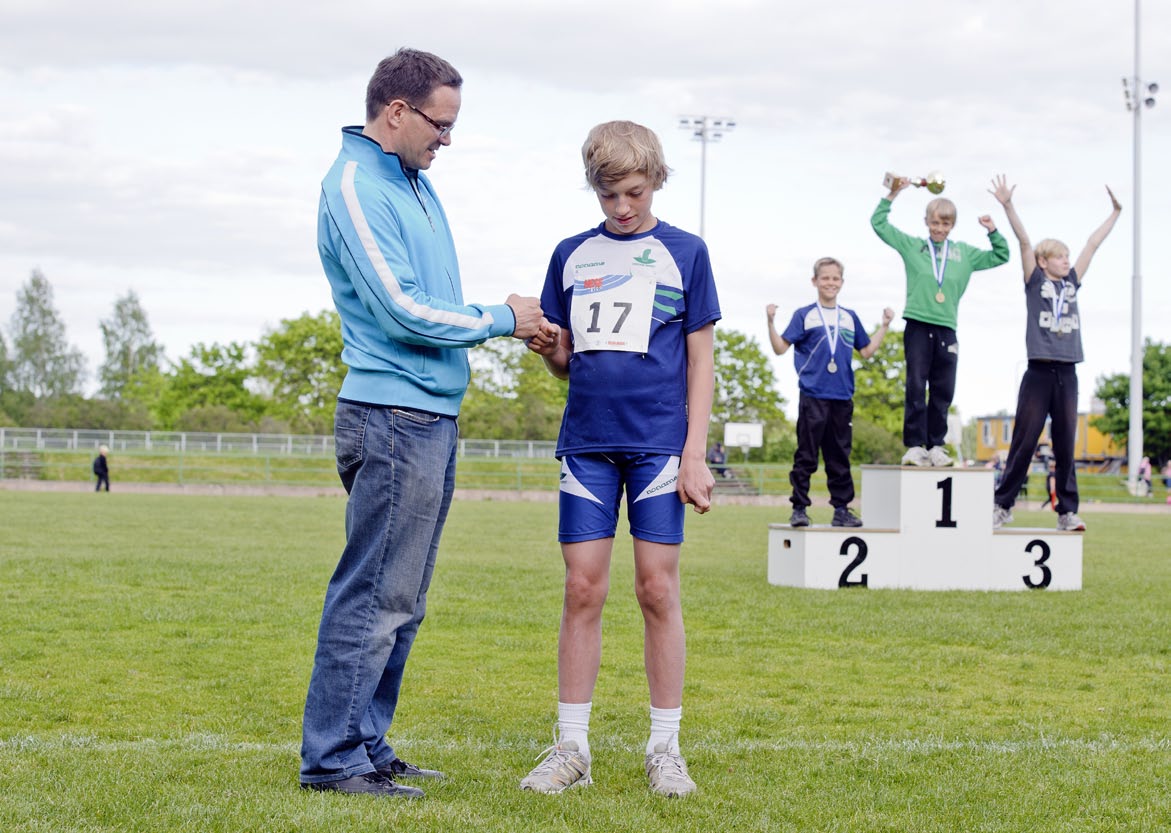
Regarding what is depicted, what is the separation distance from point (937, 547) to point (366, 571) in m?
7.90

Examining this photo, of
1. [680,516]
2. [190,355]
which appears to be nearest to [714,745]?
[680,516]

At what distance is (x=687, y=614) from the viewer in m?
9.05

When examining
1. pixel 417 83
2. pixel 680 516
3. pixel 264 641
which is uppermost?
pixel 417 83

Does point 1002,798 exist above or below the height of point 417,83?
below

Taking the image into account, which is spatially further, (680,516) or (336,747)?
(680,516)

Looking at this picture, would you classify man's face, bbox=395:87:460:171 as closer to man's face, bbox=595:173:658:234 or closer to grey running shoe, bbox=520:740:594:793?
man's face, bbox=595:173:658:234

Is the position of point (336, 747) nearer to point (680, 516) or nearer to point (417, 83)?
point (680, 516)


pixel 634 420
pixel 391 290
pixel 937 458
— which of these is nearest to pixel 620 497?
pixel 634 420

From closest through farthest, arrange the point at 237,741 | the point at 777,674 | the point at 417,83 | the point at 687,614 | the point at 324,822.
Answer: the point at 324,822, the point at 417,83, the point at 237,741, the point at 777,674, the point at 687,614

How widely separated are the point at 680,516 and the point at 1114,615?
20.2 feet

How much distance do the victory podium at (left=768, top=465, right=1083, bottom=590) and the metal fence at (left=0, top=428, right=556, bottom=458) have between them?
126 feet

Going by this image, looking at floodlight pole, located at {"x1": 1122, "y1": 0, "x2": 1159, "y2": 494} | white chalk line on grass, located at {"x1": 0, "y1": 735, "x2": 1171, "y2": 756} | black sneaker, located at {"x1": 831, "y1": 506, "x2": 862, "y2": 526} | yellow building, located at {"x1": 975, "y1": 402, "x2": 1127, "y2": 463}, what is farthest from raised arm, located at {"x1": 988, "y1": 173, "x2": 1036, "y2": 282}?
yellow building, located at {"x1": 975, "y1": 402, "x2": 1127, "y2": 463}

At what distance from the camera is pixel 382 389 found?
3.82 metres

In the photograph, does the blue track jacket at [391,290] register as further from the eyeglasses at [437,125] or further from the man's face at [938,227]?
the man's face at [938,227]
